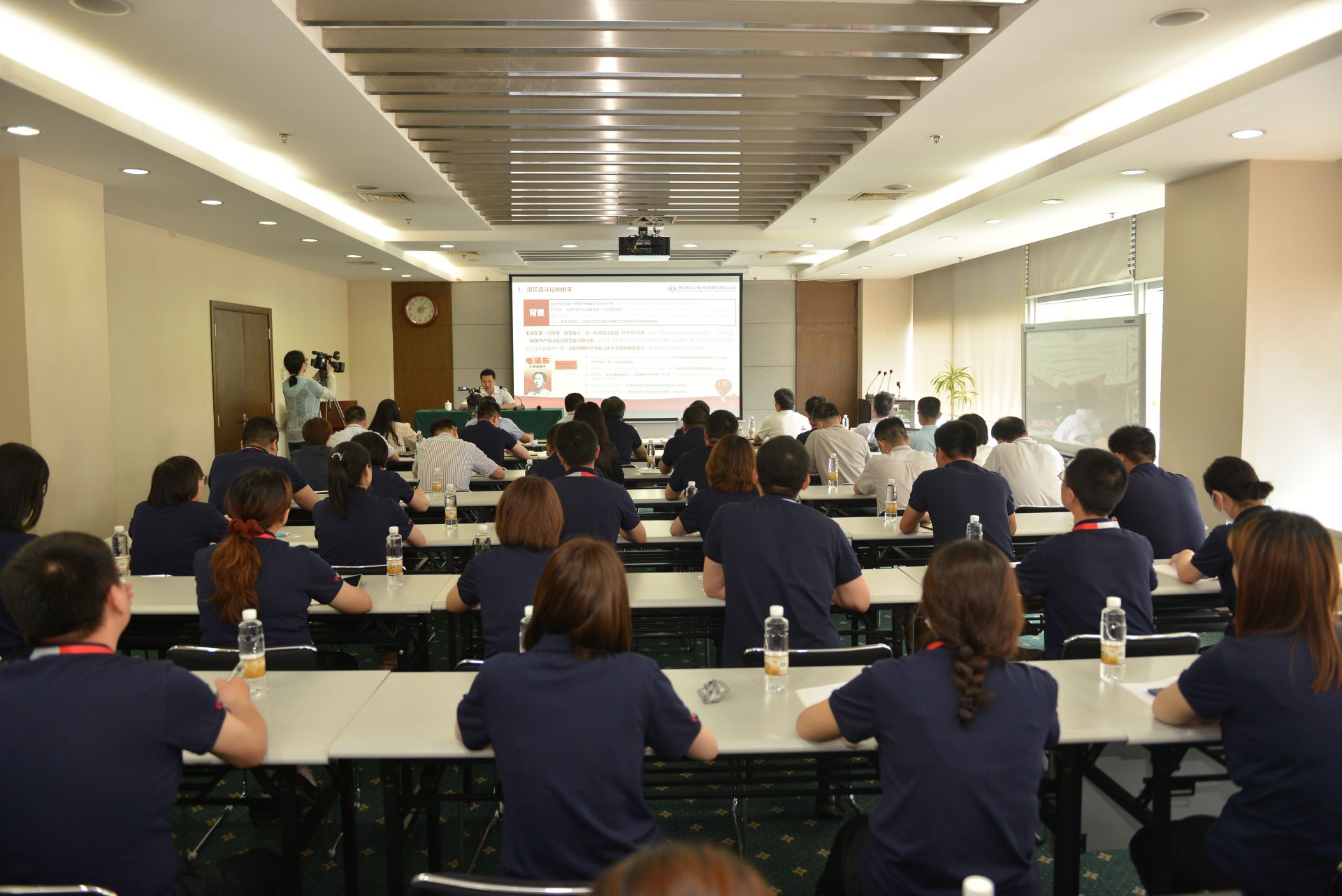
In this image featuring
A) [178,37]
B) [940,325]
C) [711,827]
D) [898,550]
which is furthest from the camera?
[940,325]

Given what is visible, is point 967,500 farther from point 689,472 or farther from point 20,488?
point 20,488

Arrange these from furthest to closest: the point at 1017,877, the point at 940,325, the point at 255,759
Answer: the point at 940,325, the point at 255,759, the point at 1017,877

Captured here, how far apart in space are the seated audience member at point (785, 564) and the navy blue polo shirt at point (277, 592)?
133 cm

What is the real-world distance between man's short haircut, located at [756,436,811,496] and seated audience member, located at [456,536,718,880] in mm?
1256

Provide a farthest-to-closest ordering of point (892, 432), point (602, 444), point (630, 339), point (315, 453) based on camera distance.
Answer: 1. point (630, 339)
2. point (315, 453)
3. point (602, 444)
4. point (892, 432)

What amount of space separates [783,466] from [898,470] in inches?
103

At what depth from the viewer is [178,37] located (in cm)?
409

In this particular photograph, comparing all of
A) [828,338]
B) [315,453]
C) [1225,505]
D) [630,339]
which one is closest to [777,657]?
[1225,505]

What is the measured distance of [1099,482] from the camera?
9.61ft

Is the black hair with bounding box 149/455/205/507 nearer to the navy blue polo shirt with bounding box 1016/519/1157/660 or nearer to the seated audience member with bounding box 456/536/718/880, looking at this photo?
the seated audience member with bounding box 456/536/718/880

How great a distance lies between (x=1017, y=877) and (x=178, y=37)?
4.58 meters

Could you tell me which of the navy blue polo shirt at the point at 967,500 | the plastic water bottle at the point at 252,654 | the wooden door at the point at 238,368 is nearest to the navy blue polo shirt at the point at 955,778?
the plastic water bottle at the point at 252,654

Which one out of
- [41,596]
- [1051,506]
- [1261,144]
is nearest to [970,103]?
Result: [1261,144]

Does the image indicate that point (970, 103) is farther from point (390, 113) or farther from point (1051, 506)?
point (390, 113)
